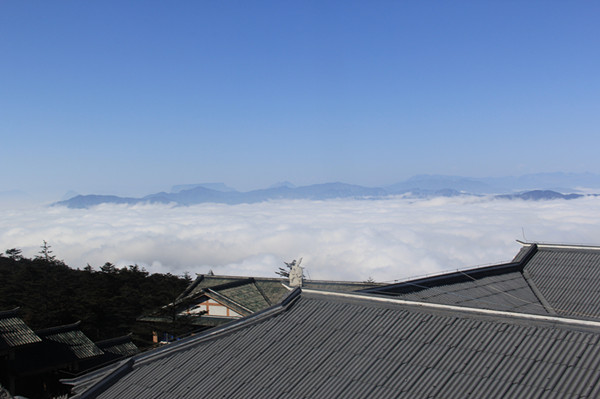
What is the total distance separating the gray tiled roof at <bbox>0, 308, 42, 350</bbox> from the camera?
1074 inches

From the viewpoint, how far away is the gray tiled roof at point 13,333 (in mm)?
27281

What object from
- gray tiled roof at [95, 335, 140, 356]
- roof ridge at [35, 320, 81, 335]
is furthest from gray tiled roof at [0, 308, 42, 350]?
gray tiled roof at [95, 335, 140, 356]

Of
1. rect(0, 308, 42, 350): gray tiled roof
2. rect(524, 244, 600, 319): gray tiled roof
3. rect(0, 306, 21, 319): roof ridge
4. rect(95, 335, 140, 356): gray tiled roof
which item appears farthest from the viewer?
rect(95, 335, 140, 356): gray tiled roof

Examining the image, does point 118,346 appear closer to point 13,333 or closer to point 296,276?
point 13,333

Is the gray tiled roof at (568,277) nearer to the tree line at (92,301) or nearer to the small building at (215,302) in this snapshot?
the small building at (215,302)

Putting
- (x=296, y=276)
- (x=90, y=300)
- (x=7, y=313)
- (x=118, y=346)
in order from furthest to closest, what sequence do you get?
(x=90, y=300) → (x=118, y=346) → (x=7, y=313) → (x=296, y=276)

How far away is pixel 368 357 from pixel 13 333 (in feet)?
78.2

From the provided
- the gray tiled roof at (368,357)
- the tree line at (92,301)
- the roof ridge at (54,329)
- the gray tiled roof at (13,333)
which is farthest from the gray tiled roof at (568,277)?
the roof ridge at (54,329)

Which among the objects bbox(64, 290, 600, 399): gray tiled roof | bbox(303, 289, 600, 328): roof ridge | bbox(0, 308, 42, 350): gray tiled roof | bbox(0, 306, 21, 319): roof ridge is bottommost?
bbox(0, 308, 42, 350): gray tiled roof

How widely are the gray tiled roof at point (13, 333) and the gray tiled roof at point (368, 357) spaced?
16.6 meters

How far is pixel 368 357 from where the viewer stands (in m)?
11.6

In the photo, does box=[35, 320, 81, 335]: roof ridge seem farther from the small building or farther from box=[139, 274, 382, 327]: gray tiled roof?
box=[139, 274, 382, 327]: gray tiled roof

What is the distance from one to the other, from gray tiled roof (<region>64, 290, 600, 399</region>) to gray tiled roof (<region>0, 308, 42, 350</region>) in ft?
54.4

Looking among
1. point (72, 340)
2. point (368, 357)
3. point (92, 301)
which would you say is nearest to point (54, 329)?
point (72, 340)
